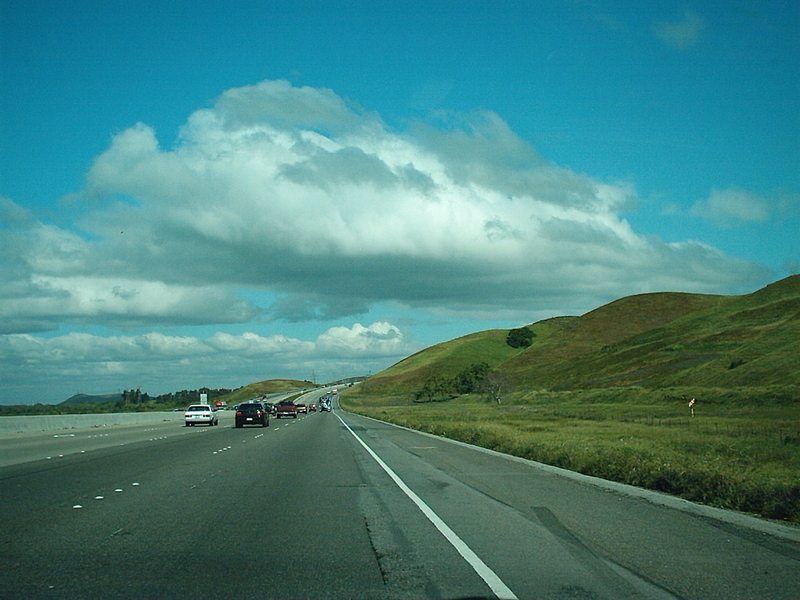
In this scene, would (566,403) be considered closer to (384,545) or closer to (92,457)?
(92,457)

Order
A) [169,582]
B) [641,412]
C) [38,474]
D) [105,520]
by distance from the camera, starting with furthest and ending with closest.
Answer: [641,412], [38,474], [105,520], [169,582]

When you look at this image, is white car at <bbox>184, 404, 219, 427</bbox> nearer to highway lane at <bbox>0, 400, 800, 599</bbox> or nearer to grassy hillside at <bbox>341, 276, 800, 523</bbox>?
grassy hillside at <bbox>341, 276, 800, 523</bbox>

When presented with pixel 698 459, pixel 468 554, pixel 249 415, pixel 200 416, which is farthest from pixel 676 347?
pixel 468 554

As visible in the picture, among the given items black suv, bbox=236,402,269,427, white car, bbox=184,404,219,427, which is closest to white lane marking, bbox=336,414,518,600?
black suv, bbox=236,402,269,427

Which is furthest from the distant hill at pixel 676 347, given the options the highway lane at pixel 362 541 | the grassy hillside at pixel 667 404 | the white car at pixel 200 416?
the highway lane at pixel 362 541

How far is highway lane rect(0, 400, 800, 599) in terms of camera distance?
24.6 feet

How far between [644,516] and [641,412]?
5029 cm

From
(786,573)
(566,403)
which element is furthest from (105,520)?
(566,403)

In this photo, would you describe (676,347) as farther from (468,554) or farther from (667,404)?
(468,554)

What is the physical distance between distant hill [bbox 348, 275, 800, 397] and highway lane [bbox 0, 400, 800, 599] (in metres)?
56.6

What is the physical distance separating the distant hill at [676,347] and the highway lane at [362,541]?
2228 inches

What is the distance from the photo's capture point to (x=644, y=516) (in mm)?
11688

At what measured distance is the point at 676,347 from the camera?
11575 centimetres

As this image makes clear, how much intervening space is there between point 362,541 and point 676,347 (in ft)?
374
